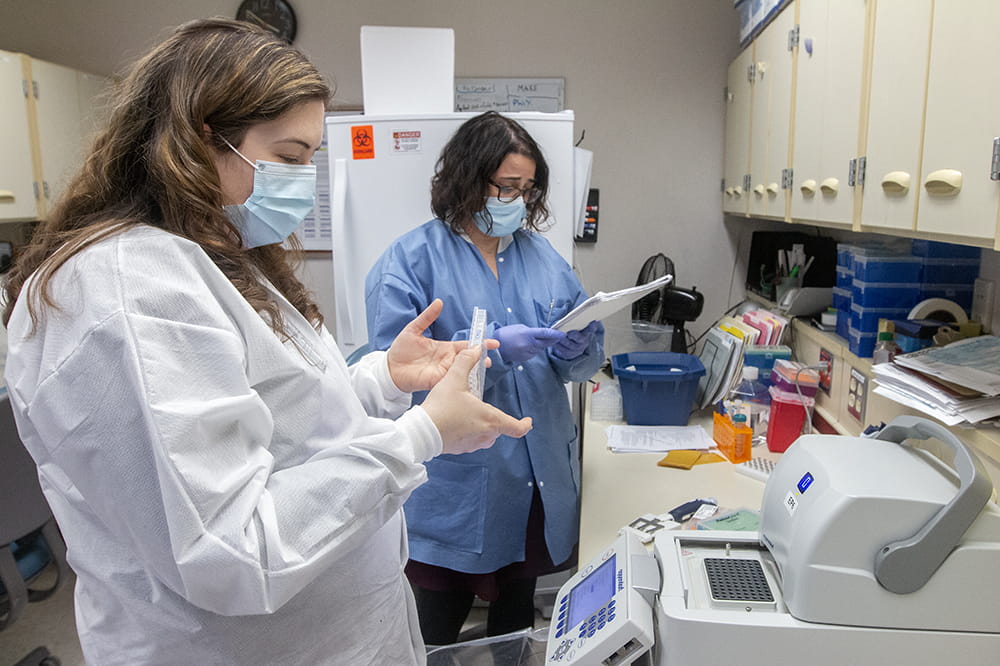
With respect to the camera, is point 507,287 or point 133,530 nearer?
point 133,530

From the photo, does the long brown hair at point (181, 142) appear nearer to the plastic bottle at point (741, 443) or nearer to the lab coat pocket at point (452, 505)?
the lab coat pocket at point (452, 505)

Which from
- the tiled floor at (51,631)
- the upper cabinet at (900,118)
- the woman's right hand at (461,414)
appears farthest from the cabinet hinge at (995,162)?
the tiled floor at (51,631)

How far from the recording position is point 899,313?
1.68m

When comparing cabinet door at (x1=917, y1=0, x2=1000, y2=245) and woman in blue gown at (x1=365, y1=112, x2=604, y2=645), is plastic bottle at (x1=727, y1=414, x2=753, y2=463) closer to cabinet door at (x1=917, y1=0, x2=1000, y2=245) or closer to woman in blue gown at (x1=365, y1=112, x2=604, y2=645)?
woman in blue gown at (x1=365, y1=112, x2=604, y2=645)

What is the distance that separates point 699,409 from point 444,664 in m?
1.39

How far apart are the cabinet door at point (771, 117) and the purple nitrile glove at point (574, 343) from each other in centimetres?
84

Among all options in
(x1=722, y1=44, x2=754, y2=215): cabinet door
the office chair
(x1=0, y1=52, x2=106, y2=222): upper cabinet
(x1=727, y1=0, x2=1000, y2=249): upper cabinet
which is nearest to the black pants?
the office chair

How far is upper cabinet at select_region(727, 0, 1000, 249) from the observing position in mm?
1021

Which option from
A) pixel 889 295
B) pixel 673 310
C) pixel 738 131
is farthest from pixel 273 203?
pixel 738 131

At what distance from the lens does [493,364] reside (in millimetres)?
1551

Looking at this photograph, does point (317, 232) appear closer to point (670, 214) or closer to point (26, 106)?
point (26, 106)

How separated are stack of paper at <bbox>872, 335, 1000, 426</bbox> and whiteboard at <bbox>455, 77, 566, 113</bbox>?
81.6 inches

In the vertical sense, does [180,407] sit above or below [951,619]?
above

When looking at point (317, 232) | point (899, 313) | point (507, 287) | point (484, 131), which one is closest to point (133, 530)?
point (507, 287)
